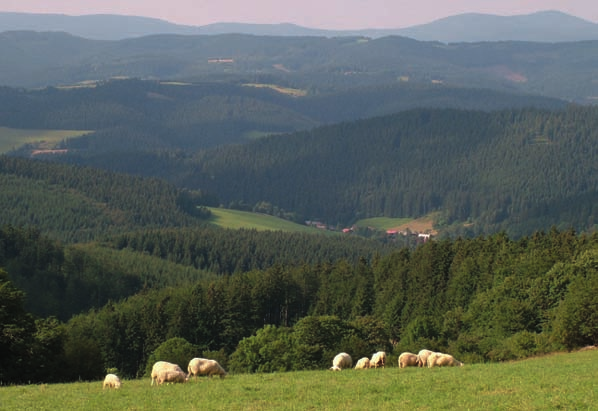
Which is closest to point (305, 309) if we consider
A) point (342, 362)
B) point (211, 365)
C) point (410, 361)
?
point (342, 362)

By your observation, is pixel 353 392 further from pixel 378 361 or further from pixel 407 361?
pixel 378 361

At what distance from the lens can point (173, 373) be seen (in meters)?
47.6

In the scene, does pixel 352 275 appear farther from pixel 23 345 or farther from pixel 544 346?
pixel 23 345

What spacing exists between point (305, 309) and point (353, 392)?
8191 cm

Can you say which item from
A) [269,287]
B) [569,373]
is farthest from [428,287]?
[569,373]

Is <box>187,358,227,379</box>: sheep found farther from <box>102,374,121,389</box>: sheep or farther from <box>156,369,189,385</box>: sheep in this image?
<box>102,374,121,389</box>: sheep

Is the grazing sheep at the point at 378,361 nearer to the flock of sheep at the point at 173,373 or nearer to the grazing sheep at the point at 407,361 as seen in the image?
the grazing sheep at the point at 407,361

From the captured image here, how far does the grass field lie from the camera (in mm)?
38594

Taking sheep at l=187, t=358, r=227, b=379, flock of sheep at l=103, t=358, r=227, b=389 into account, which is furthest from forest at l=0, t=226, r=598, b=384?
sheep at l=187, t=358, r=227, b=379

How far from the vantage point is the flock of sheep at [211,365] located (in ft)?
156

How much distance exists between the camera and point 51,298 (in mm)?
143125

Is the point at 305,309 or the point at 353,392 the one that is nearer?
the point at 353,392

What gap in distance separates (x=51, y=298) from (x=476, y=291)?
214 ft

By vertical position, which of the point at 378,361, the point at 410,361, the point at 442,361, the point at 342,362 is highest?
the point at 442,361
